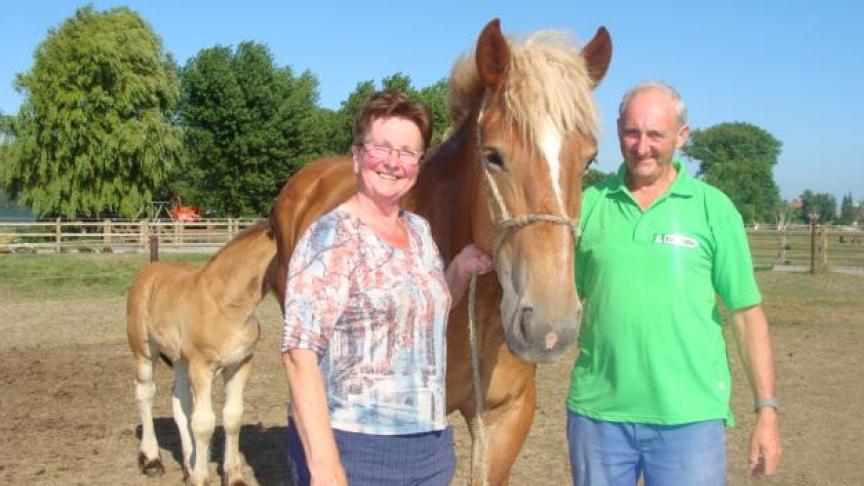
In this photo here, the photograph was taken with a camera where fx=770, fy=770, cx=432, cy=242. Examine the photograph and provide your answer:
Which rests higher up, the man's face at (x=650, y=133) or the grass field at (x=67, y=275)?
the man's face at (x=650, y=133)

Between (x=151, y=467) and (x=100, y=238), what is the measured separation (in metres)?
24.7

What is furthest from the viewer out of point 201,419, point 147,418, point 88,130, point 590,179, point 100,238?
point 88,130

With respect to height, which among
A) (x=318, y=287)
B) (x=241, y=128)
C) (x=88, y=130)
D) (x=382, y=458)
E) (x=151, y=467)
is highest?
(x=241, y=128)

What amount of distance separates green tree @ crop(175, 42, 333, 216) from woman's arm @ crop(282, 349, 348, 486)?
3619 cm

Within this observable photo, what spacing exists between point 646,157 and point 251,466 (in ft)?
13.0

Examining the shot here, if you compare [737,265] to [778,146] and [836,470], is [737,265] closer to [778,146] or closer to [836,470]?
[836,470]

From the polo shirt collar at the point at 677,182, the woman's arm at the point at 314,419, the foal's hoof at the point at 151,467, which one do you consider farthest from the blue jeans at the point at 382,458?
the foal's hoof at the point at 151,467

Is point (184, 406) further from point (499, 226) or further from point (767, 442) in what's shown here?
point (767, 442)

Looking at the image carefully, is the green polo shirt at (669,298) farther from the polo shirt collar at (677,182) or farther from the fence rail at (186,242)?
the fence rail at (186,242)

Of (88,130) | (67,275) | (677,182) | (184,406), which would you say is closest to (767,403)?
(677,182)

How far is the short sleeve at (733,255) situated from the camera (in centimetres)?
229

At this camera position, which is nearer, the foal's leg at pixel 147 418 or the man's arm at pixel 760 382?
the man's arm at pixel 760 382

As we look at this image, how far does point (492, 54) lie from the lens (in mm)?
2385

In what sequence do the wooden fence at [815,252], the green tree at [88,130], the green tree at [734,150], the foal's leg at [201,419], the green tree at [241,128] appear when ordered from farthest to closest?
the green tree at [734,150] < the green tree at [241,128] < the green tree at [88,130] < the wooden fence at [815,252] < the foal's leg at [201,419]
